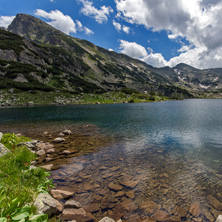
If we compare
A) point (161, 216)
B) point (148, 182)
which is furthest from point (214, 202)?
point (148, 182)

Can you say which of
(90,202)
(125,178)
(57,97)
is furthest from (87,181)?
(57,97)

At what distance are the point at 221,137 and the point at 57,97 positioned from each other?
94.0 meters

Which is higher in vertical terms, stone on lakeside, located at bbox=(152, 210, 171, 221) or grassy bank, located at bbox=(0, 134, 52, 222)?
grassy bank, located at bbox=(0, 134, 52, 222)

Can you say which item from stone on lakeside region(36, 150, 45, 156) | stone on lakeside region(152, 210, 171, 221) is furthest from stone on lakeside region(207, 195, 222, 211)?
stone on lakeside region(36, 150, 45, 156)

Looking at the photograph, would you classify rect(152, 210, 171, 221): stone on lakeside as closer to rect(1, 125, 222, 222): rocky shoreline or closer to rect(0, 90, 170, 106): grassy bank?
rect(1, 125, 222, 222): rocky shoreline

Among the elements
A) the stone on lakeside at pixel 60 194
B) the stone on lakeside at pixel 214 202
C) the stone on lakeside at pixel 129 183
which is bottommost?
the stone on lakeside at pixel 60 194

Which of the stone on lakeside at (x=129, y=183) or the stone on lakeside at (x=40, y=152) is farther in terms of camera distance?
the stone on lakeside at (x=40, y=152)

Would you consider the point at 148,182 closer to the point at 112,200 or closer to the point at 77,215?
the point at 112,200

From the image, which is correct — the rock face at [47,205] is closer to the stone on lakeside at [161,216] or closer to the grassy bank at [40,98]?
the stone on lakeside at [161,216]

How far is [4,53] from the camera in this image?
119250 millimetres

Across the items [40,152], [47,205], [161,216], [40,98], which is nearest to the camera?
[47,205]

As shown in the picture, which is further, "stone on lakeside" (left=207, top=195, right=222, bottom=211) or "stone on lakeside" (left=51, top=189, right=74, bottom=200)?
"stone on lakeside" (left=51, top=189, right=74, bottom=200)

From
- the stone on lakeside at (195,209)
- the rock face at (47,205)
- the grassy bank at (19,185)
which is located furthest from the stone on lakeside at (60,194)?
the stone on lakeside at (195,209)

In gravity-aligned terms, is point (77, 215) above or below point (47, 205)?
below
